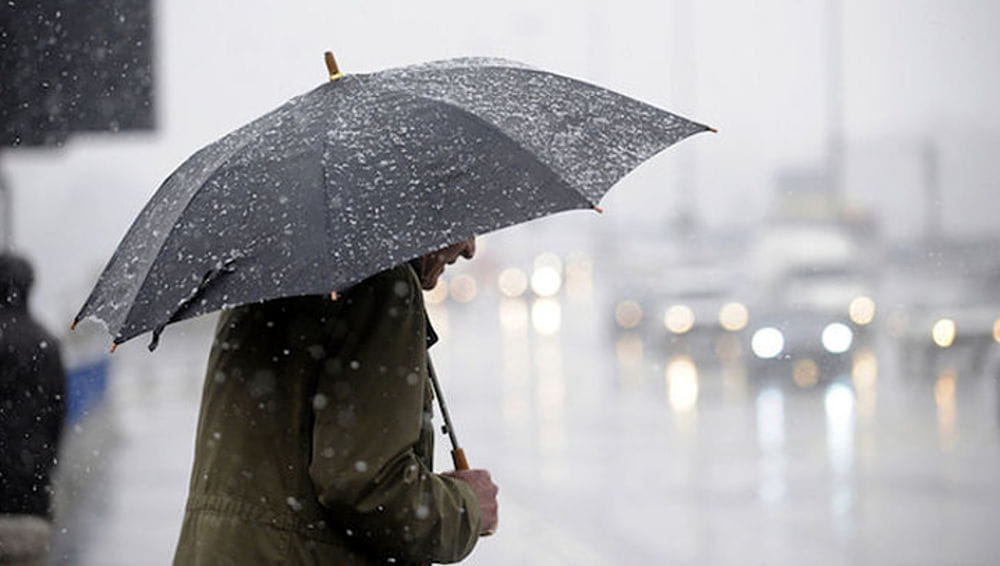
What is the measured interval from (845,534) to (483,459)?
4196mm

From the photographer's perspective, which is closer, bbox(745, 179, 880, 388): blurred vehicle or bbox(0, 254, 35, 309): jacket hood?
bbox(0, 254, 35, 309): jacket hood

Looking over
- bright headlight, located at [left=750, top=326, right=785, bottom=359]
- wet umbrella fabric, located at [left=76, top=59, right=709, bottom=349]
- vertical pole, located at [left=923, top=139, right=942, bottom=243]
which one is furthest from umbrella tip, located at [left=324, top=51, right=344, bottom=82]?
vertical pole, located at [left=923, top=139, right=942, bottom=243]

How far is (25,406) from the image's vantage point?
4.20 metres

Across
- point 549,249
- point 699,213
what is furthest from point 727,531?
point 549,249

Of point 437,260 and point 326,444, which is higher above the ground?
point 437,260

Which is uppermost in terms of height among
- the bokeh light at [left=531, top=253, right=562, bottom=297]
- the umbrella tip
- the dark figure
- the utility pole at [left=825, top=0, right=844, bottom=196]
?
the utility pole at [left=825, top=0, right=844, bottom=196]

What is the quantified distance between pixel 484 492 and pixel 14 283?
233cm

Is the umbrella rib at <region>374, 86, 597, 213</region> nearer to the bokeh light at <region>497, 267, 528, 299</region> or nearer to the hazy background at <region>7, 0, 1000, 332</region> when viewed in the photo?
the hazy background at <region>7, 0, 1000, 332</region>

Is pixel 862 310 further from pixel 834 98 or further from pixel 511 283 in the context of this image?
pixel 511 283

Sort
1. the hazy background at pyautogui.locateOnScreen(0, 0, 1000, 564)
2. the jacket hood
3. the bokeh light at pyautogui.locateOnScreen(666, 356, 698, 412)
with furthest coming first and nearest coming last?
the bokeh light at pyautogui.locateOnScreen(666, 356, 698, 412), the hazy background at pyautogui.locateOnScreen(0, 0, 1000, 564), the jacket hood

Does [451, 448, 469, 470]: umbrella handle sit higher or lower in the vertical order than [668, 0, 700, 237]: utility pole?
lower

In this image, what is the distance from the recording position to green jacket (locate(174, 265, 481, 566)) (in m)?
2.22

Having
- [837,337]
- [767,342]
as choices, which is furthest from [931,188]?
[837,337]

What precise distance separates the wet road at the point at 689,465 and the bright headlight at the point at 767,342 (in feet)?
1.19
